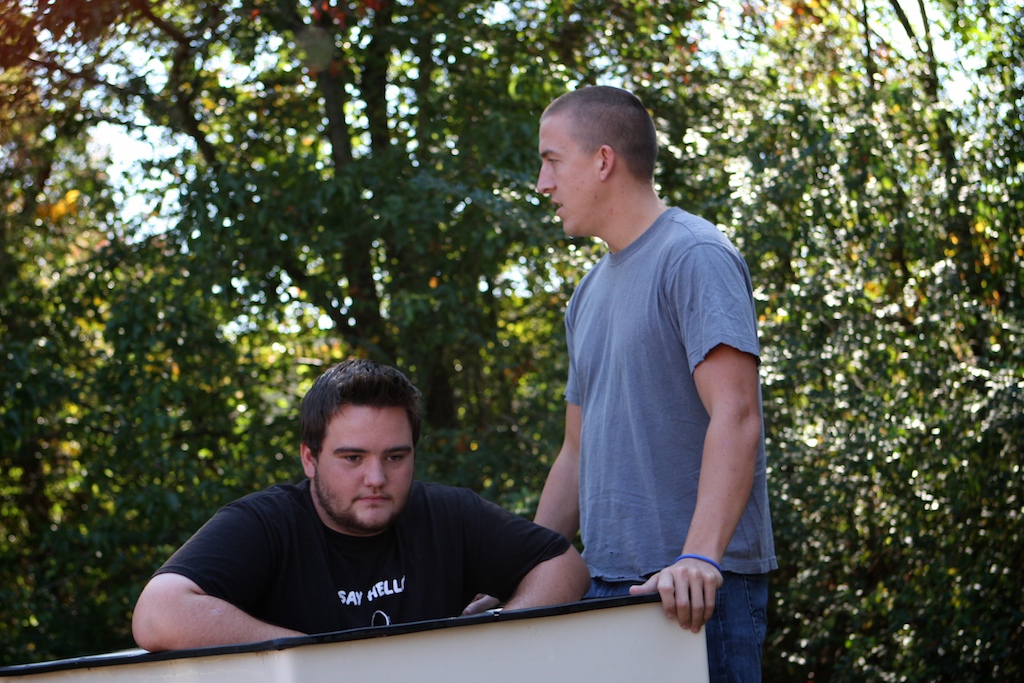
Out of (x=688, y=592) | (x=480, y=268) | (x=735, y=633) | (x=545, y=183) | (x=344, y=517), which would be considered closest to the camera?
(x=688, y=592)

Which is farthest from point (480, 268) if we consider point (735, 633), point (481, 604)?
point (735, 633)

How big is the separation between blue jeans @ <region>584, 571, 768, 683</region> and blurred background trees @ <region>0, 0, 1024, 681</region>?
2.31 metres

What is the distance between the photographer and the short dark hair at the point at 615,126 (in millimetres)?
2209

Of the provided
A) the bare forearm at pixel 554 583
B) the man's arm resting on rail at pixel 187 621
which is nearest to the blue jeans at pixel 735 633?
the bare forearm at pixel 554 583

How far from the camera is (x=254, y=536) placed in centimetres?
208

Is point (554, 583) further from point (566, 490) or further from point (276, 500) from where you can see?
point (276, 500)

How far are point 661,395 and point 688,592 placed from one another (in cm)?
43

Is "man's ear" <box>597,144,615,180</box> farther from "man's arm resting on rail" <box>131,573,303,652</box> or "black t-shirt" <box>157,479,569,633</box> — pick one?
"man's arm resting on rail" <box>131,573,303,652</box>

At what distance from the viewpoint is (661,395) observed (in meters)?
2.07

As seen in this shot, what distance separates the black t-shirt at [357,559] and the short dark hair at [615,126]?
0.78m

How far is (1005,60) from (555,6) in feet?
6.64

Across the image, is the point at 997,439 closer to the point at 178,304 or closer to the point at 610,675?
the point at 610,675

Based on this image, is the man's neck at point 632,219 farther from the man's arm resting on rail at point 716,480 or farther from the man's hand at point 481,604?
the man's hand at point 481,604

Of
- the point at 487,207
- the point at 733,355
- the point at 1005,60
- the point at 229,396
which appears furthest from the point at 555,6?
the point at 733,355
